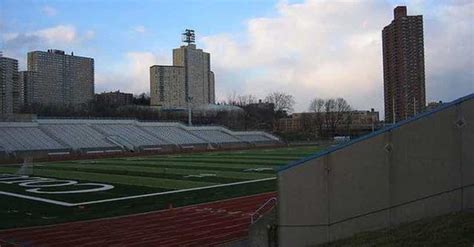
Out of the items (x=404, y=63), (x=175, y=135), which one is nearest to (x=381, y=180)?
(x=404, y=63)

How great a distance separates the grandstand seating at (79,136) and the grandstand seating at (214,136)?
16.6m

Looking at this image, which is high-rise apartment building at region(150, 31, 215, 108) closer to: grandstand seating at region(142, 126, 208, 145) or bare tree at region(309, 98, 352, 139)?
bare tree at region(309, 98, 352, 139)

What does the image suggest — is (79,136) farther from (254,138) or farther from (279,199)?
(279,199)

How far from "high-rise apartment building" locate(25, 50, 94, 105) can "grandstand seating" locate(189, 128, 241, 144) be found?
55.6 metres

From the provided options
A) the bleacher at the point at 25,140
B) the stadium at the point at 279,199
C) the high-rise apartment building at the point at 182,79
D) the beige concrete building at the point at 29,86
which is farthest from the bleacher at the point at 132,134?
the high-rise apartment building at the point at 182,79

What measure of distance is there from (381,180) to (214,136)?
71224 mm

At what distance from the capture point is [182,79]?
16462 centimetres

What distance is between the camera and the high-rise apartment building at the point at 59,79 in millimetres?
126812

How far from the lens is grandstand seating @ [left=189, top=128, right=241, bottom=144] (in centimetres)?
7798

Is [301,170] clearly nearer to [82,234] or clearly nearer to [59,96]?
[82,234]

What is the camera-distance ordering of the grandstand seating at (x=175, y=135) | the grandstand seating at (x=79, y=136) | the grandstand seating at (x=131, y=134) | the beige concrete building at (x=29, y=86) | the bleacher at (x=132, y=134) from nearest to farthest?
the grandstand seating at (x=79, y=136) < the bleacher at (x=132, y=134) < the grandstand seating at (x=131, y=134) < the grandstand seating at (x=175, y=135) < the beige concrete building at (x=29, y=86)

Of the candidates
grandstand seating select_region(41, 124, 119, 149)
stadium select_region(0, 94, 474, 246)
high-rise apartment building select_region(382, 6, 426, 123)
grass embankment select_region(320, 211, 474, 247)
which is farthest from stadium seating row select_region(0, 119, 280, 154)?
grass embankment select_region(320, 211, 474, 247)

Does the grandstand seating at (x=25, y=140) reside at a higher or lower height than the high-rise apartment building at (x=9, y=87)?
lower

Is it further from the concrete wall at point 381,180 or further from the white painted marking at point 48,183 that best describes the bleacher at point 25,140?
the concrete wall at point 381,180
